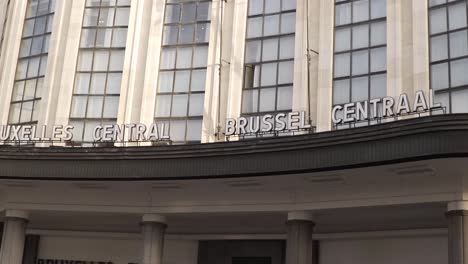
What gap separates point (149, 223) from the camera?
29.3 meters

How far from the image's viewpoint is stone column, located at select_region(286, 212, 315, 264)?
85.2 feet

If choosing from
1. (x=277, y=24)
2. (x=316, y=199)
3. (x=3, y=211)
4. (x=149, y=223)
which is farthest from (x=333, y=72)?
(x=3, y=211)

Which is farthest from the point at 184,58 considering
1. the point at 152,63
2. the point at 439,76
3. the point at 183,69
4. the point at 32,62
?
the point at 439,76

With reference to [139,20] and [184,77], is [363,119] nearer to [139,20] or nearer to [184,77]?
[184,77]

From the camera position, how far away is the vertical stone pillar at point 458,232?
22328 mm

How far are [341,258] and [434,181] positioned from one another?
8322mm

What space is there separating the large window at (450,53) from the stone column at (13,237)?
65.2 ft

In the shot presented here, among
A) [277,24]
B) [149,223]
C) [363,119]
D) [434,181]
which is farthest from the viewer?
[277,24]

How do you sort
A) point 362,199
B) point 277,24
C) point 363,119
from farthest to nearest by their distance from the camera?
1. point 277,24
2. point 363,119
3. point 362,199

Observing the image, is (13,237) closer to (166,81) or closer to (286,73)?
(166,81)

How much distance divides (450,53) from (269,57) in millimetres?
8955

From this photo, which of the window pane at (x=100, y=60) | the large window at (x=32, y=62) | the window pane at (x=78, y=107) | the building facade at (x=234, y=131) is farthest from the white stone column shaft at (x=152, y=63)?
the large window at (x=32, y=62)

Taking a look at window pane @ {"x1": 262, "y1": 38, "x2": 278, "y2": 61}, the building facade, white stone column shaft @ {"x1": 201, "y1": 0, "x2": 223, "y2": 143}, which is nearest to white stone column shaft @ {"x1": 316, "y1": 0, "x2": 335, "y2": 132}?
the building facade

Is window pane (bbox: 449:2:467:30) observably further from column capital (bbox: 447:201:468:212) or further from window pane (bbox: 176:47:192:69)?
window pane (bbox: 176:47:192:69)
